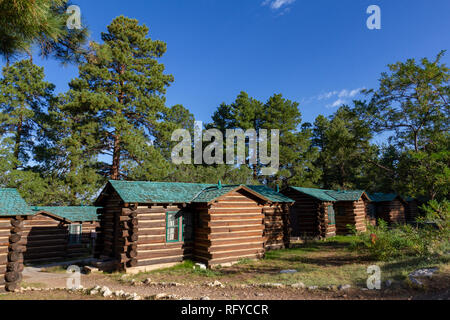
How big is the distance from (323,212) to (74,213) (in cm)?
1981

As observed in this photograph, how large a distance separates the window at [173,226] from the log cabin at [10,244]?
19.4 feet

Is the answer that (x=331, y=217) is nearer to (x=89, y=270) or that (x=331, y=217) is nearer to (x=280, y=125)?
(x=280, y=125)

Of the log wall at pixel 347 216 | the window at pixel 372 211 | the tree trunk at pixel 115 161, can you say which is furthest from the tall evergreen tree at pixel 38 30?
the window at pixel 372 211

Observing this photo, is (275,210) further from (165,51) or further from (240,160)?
(165,51)

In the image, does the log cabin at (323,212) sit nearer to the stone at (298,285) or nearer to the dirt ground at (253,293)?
the stone at (298,285)

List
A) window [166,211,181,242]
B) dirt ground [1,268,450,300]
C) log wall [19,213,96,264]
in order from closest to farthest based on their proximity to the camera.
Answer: dirt ground [1,268,450,300] → window [166,211,181,242] → log wall [19,213,96,264]

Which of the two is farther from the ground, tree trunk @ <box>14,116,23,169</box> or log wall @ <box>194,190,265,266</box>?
tree trunk @ <box>14,116,23,169</box>

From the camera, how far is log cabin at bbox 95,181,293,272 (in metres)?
12.6

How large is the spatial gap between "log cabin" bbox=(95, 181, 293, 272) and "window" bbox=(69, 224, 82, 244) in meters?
5.35

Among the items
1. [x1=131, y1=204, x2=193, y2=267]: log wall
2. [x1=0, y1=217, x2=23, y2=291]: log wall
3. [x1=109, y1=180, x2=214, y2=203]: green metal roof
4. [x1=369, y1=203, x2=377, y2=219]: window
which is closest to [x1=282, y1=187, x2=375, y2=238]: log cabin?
[x1=369, y1=203, x2=377, y2=219]: window

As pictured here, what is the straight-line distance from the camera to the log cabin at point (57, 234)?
16.8 m

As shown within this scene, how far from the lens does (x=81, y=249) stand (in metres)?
19.2

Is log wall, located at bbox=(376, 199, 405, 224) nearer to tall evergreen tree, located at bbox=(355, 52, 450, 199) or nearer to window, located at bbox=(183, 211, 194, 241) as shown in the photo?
tall evergreen tree, located at bbox=(355, 52, 450, 199)

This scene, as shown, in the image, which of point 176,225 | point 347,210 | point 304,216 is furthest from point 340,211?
point 176,225
